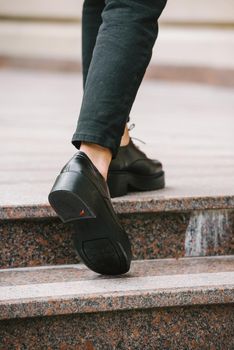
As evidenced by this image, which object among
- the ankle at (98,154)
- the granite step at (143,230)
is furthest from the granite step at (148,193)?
the ankle at (98,154)

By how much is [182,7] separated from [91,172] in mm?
4551

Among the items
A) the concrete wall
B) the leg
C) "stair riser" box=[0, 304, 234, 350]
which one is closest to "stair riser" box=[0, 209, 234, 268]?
"stair riser" box=[0, 304, 234, 350]

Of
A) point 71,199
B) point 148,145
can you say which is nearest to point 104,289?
point 71,199

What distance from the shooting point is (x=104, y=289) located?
1.26m

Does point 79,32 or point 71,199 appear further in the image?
point 79,32

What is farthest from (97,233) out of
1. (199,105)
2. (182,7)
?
(182,7)

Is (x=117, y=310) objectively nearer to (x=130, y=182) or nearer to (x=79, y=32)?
(x=130, y=182)

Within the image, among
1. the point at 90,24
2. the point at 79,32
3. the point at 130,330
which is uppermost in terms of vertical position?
the point at 90,24

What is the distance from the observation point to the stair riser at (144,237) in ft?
4.65

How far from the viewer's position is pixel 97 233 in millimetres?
1228

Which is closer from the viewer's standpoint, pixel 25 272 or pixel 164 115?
pixel 25 272

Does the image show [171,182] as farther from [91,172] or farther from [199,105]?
[199,105]

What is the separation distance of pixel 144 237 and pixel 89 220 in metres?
0.27

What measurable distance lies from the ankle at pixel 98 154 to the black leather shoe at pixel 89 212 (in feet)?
0.03
